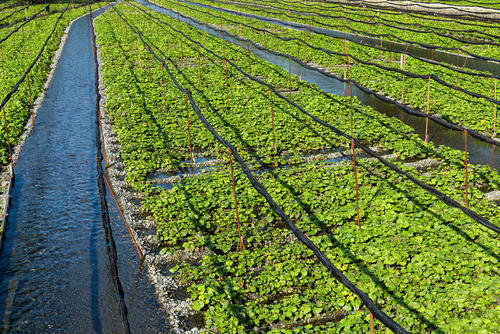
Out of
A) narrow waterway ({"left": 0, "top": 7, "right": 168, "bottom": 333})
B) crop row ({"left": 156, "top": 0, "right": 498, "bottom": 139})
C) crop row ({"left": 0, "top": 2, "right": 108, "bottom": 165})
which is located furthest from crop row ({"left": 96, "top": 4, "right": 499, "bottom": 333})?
crop row ({"left": 0, "top": 2, "right": 108, "bottom": 165})

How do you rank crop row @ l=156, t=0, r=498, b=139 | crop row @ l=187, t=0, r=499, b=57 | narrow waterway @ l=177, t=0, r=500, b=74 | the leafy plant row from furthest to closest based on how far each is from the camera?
the leafy plant row, crop row @ l=187, t=0, r=499, b=57, narrow waterway @ l=177, t=0, r=500, b=74, crop row @ l=156, t=0, r=498, b=139

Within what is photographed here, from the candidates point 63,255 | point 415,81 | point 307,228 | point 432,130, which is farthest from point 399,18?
point 63,255

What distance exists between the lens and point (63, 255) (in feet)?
32.8

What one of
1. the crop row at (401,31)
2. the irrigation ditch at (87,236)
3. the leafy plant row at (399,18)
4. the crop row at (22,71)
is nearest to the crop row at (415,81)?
the irrigation ditch at (87,236)

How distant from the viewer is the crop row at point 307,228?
7547 millimetres

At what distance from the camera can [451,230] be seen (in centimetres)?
904

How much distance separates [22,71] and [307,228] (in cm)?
1972

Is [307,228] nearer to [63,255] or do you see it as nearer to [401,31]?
[63,255]

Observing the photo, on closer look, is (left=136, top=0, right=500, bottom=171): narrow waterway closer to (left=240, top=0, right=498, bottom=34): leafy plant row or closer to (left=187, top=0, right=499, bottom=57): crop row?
(left=187, top=0, right=499, bottom=57): crop row

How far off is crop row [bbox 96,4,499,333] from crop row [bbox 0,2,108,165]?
355 centimetres

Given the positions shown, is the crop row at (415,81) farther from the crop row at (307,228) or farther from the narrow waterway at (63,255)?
the narrow waterway at (63,255)

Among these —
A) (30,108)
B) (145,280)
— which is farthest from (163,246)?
(30,108)

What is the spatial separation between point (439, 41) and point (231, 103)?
1639 cm

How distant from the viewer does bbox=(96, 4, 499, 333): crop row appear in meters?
7.55
